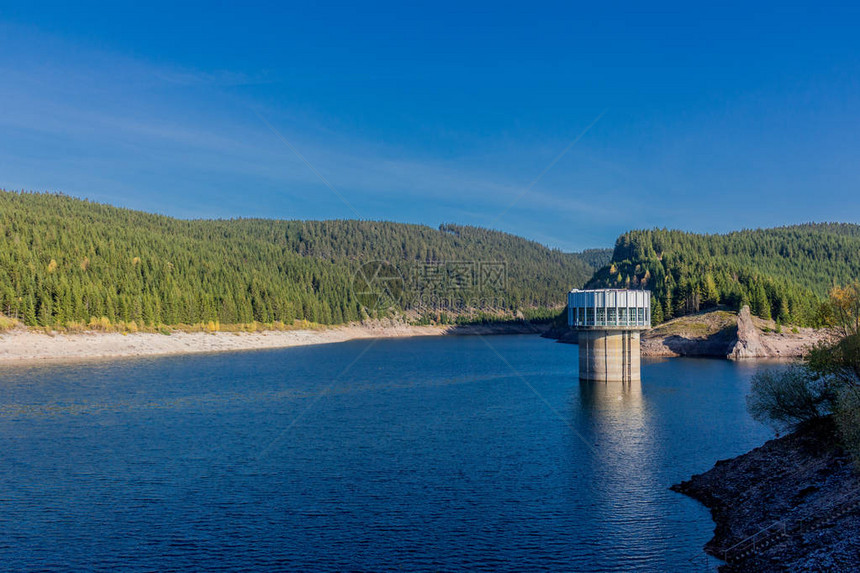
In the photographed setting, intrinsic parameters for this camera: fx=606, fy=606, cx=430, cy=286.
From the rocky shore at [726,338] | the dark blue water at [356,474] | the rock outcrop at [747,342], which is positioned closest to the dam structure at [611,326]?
the dark blue water at [356,474]

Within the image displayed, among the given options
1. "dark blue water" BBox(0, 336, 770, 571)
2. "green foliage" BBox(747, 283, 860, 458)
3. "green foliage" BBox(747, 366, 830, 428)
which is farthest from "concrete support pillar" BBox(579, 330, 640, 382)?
"green foliage" BBox(747, 366, 830, 428)

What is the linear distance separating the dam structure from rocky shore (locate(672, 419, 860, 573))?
1705 inches

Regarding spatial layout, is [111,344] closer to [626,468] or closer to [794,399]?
[626,468]

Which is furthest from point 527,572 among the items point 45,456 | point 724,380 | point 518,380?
point 724,380

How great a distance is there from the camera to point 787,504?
95.8ft

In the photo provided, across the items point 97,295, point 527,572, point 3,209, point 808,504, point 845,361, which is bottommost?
point 527,572

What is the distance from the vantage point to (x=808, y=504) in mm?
28078

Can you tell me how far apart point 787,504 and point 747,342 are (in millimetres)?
114900

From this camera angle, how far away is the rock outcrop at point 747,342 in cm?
13025

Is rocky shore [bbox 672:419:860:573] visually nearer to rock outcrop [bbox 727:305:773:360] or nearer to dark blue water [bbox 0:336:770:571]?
dark blue water [bbox 0:336:770:571]

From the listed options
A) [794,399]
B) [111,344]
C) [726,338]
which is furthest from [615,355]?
[111,344]

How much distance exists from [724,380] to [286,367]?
72.7 metres

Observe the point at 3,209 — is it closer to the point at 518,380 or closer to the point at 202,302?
the point at 202,302

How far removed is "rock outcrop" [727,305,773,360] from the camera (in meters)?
130
